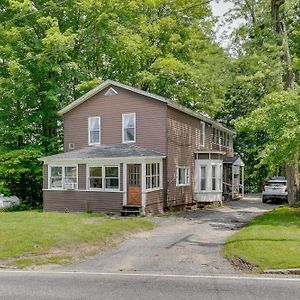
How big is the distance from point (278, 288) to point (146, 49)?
29.4 meters

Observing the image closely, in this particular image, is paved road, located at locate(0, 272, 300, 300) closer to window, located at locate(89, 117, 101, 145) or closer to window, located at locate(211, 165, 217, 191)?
window, located at locate(89, 117, 101, 145)

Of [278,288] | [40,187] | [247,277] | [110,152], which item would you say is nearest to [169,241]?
[247,277]

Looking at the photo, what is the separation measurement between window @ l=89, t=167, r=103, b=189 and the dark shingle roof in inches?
37.9

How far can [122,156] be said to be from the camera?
24.3 meters

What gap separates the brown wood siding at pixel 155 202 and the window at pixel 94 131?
557 cm

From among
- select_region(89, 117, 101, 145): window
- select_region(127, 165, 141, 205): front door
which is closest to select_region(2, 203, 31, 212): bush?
select_region(89, 117, 101, 145): window

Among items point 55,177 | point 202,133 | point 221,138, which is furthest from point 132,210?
point 221,138

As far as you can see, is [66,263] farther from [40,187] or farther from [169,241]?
[40,187]

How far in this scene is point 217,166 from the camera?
31.5 metres

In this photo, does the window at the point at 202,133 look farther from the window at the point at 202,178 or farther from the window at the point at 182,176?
the window at the point at 182,176

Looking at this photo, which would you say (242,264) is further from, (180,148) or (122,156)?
(180,148)

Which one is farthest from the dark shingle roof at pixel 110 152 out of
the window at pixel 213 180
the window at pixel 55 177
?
the window at pixel 213 180

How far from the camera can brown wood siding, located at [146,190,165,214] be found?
24625mm

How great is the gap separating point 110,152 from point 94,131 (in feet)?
11.5
